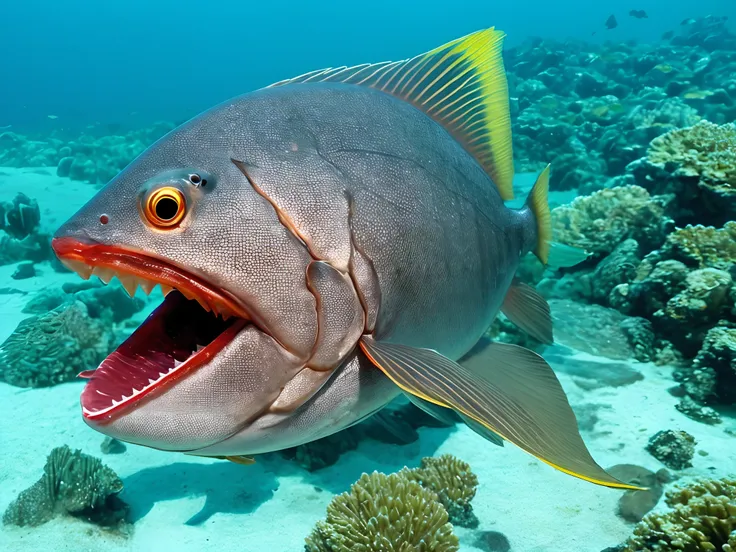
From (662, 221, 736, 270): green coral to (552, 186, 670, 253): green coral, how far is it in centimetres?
70

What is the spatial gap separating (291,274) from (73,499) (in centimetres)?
330

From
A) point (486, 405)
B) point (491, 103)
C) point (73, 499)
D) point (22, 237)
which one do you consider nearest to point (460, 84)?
point (491, 103)

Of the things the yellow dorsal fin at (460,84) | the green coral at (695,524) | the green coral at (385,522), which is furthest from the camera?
the green coral at (385,522)

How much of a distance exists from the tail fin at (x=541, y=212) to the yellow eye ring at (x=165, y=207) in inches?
83.7

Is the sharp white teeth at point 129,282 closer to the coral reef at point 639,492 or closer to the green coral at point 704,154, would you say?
the coral reef at point 639,492

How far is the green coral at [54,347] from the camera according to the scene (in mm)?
5320

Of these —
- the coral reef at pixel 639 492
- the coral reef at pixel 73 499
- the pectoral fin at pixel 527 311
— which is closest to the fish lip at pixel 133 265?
the pectoral fin at pixel 527 311

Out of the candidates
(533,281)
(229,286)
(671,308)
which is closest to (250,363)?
(229,286)

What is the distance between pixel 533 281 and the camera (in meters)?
6.46

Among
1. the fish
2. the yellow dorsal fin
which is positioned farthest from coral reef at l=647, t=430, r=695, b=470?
the yellow dorsal fin

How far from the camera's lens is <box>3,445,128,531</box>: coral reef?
3.49 m

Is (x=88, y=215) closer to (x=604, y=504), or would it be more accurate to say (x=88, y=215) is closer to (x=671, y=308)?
(x=604, y=504)

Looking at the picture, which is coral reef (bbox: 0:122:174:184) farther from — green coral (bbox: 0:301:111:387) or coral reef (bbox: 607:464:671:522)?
coral reef (bbox: 607:464:671:522)

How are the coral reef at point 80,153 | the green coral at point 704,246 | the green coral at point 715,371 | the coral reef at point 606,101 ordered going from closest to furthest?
the green coral at point 715,371
the green coral at point 704,246
the coral reef at point 606,101
the coral reef at point 80,153
